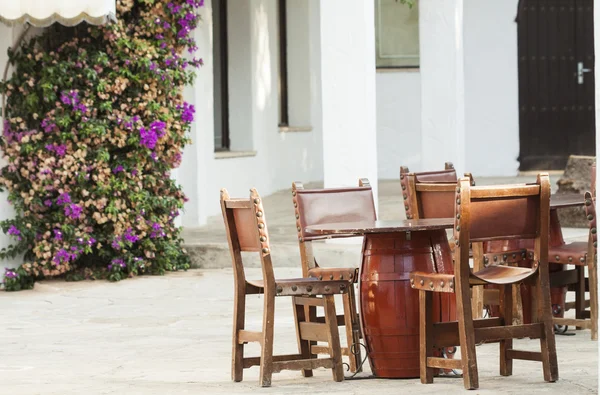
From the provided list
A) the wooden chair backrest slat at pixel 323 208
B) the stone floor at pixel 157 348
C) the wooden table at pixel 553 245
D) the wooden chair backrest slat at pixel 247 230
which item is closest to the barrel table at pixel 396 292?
the stone floor at pixel 157 348

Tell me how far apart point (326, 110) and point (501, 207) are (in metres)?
5.28

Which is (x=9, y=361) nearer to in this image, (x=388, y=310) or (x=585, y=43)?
(x=388, y=310)

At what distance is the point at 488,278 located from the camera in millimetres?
5691

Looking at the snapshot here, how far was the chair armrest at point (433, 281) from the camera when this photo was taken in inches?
219

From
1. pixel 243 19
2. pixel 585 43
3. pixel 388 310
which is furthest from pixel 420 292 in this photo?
pixel 585 43

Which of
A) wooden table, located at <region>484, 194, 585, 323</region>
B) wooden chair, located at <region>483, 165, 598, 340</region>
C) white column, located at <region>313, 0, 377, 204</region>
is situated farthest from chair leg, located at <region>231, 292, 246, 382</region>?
white column, located at <region>313, 0, 377, 204</region>

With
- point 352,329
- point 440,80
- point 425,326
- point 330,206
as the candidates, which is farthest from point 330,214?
point 440,80

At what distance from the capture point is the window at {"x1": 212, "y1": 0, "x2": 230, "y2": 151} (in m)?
14.9

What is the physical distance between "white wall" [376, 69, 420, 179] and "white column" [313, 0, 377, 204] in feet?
22.9

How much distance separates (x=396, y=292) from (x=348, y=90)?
5009 millimetres

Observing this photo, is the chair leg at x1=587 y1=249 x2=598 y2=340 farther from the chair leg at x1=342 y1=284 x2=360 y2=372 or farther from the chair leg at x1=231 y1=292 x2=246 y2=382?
the chair leg at x1=231 y1=292 x2=246 y2=382

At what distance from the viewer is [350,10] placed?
10.6 m

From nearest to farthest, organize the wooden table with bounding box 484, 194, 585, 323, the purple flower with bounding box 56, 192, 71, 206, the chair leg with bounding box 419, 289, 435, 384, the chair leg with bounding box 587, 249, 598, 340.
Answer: the chair leg with bounding box 419, 289, 435, 384 → the chair leg with bounding box 587, 249, 598, 340 → the wooden table with bounding box 484, 194, 585, 323 → the purple flower with bounding box 56, 192, 71, 206

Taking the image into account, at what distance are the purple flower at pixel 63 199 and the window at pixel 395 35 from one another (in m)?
8.34
